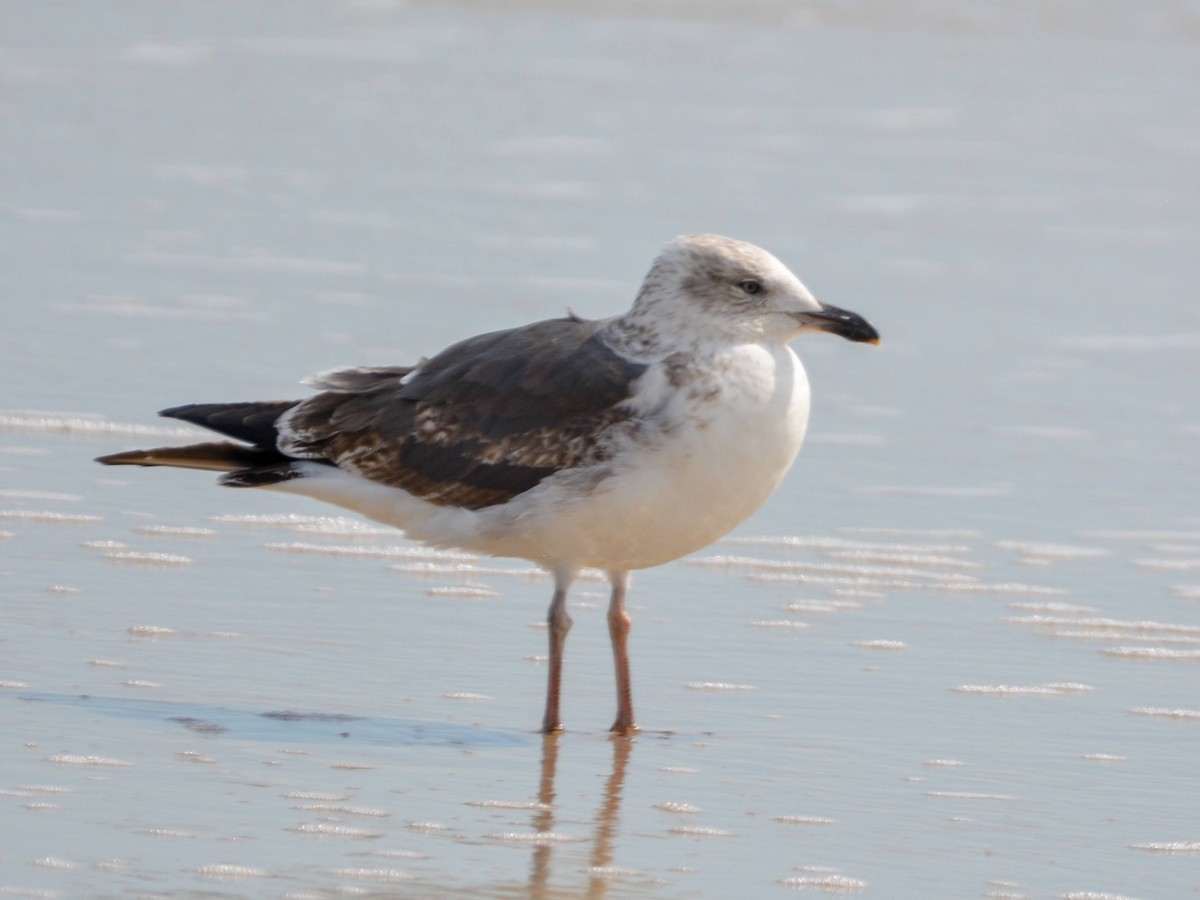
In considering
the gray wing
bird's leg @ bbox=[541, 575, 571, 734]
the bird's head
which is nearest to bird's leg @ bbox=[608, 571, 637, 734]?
bird's leg @ bbox=[541, 575, 571, 734]

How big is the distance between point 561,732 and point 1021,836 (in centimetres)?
138

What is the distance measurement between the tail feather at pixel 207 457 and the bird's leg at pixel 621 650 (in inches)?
44.8

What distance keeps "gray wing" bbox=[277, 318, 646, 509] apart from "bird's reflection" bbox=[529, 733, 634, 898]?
80cm

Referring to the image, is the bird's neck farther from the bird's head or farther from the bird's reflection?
the bird's reflection

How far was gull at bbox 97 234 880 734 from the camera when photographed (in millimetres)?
6352

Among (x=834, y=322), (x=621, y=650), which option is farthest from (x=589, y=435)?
(x=834, y=322)

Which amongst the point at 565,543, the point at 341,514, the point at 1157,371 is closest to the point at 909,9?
the point at 1157,371

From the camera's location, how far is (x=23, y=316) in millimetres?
10367

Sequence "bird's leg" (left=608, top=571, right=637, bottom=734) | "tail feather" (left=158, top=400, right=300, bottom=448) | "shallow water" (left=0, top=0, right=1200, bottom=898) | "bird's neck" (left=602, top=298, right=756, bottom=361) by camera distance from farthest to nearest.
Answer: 1. "tail feather" (left=158, top=400, right=300, bottom=448)
2. "bird's neck" (left=602, top=298, right=756, bottom=361)
3. "bird's leg" (left=608, top=571, right=637, bottom=734)
4. "shallow water" (left=0, top=0, right=1200, bottom=898)

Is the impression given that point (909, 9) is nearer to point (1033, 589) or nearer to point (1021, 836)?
point (1033, 589)

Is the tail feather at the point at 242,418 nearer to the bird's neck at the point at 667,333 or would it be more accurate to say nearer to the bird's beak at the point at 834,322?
the bird's neck at the point at 667,333

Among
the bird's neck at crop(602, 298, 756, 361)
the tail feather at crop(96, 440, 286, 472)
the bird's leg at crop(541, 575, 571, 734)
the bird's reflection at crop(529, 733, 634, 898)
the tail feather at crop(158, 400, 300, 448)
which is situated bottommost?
the bird's reflection at crop(529, 733, 634, 898)

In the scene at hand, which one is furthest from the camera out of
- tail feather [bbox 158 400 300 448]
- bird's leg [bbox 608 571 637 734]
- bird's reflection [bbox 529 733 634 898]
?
tail feather [bbox 158 400 300 448]

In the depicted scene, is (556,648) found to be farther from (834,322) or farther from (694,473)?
(834,322)
